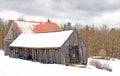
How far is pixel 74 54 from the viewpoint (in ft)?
119

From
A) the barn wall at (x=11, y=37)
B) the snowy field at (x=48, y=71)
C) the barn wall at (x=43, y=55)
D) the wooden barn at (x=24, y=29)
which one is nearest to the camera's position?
the snowy field at (x=48, y=71)

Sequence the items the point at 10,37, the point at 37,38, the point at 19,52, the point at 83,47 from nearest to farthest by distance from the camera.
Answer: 1. the point at 83,47
2. the point at 37,38
3. the point at 19,52
4. the point at 10,37

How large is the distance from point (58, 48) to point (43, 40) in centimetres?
584

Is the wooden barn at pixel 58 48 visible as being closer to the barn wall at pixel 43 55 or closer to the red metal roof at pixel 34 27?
the barn wall at pixel 43 55

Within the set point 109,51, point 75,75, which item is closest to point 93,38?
point 109,51

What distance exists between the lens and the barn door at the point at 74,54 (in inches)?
1396

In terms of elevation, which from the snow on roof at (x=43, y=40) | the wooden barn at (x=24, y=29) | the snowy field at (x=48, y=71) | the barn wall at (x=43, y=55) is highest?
the wooden barn at (x=24, y=29)

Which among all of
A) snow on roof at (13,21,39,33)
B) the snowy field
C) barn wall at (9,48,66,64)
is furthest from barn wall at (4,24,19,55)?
the snowy field

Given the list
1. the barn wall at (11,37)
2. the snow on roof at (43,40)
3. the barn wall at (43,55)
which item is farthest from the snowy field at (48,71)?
the barn wall at (11,37)

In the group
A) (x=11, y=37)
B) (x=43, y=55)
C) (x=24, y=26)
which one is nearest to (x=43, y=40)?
(x=43, y=55)

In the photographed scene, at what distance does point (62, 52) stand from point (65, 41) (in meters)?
1.67

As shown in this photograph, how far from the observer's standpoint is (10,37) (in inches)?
1997

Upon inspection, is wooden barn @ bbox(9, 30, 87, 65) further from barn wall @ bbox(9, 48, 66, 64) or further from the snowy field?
the snowy field

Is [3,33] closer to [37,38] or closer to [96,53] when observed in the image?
[96,53]
